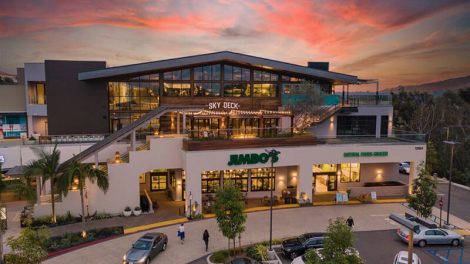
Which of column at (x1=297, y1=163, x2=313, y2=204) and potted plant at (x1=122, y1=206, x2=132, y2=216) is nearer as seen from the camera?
potted plant at (x1=122, y1=206, x2=132, y2=216)

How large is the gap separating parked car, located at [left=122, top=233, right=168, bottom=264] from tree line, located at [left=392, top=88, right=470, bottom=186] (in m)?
32.1

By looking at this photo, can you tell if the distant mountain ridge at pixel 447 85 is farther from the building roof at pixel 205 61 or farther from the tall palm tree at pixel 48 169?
the tall palm tree at pixel 48 169

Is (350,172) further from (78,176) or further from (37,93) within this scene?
(37,93)

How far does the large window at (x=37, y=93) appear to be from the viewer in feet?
113

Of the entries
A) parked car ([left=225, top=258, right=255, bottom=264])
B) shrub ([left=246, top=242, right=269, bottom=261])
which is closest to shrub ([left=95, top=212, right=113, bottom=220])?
shrub ([left=246, top=242, right=269, bottom=261])

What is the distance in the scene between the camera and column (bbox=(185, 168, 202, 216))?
1040 inches

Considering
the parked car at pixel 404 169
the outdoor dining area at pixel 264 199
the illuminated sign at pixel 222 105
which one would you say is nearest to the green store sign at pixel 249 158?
the outdoor dining area at pixel 264 199

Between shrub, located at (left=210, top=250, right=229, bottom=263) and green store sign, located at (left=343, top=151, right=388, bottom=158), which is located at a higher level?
green store sign, located at (left=343, top=151, right=388, bottom=158)

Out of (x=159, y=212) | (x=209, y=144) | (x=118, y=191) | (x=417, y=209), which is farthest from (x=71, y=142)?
(x=417, y=209)

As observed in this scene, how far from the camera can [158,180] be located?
113 feet

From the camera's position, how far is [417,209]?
24234 mm

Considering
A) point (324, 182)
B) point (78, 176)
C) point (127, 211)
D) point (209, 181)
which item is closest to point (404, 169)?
point (324, 182)

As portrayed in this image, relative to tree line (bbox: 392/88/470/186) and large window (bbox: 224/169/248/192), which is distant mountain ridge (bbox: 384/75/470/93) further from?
large window (bbox: 224/169/248/192)

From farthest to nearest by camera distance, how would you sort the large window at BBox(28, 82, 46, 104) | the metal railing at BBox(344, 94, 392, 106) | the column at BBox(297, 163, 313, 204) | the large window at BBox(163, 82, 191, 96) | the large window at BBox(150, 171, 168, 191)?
the metal railing at BBox(344, 94, 392, 106) < the large window at BBox(163, 82, 191, 96) < the large window at BBox(28, 82, 46, 104) < the large window at BBox(150, 171, 168, 191) < the column at BBox(297, 163, 313, 204)
